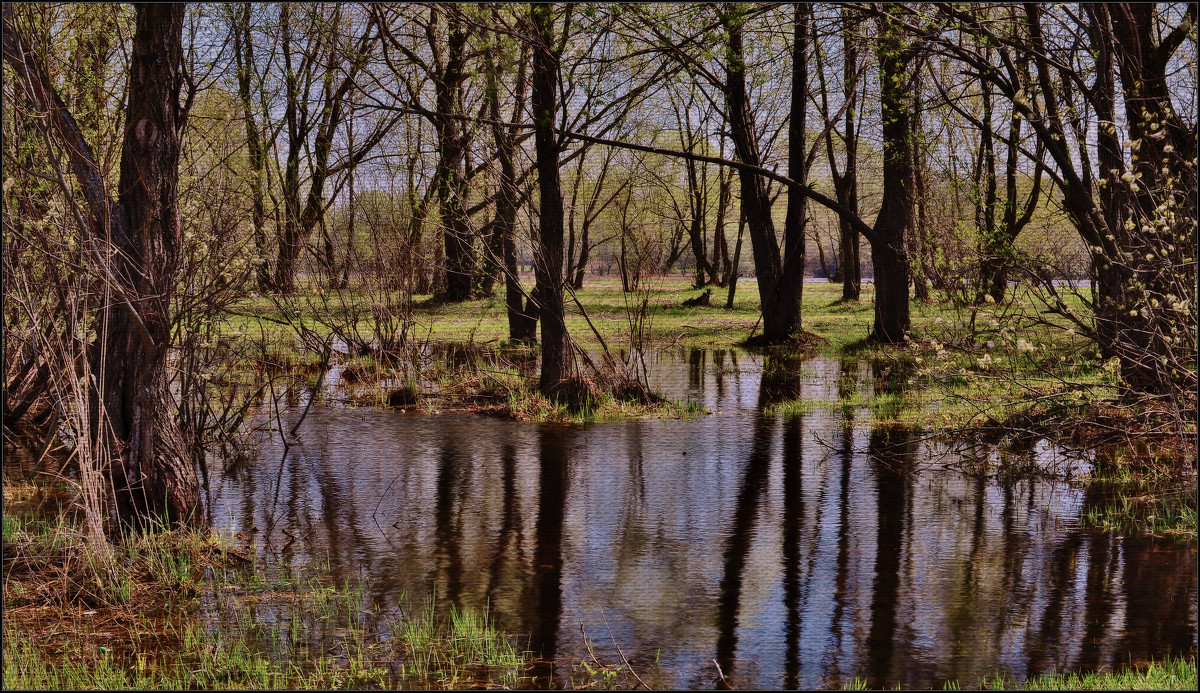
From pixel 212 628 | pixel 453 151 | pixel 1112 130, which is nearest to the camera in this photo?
pixel 212 628

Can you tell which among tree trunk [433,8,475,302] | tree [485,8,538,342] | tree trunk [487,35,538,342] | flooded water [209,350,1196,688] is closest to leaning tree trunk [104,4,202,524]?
flooded water [209,350,1196,688]

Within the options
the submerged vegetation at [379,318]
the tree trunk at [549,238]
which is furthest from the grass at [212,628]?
the tree trunk at [549,238]

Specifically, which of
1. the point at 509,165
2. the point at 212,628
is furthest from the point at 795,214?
the point at 212,628

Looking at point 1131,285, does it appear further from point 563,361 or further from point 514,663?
point 563,361

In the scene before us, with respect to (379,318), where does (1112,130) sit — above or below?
above

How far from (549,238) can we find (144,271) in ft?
22.1

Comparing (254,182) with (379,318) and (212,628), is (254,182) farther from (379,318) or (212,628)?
(212,628)

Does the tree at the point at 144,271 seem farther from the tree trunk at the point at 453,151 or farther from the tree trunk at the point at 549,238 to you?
the tree trunk at the point at 549,238

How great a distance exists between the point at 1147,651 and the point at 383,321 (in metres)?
12.2

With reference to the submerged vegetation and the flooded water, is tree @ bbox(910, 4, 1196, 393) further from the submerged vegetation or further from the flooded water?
the flooded water

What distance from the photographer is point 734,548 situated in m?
7.84

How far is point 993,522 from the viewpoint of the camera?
8.42 metres

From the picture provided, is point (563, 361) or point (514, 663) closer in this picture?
point (514, 663)

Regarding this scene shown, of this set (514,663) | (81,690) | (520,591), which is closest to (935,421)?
(520,591)
